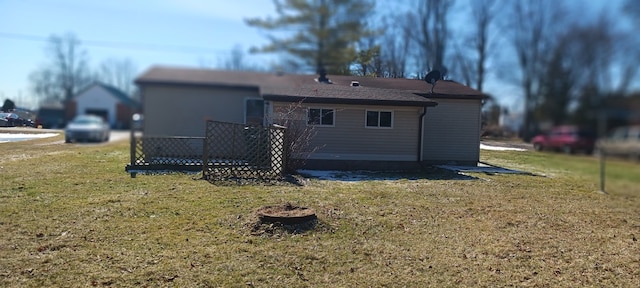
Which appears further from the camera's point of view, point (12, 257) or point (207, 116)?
point (12, 257)

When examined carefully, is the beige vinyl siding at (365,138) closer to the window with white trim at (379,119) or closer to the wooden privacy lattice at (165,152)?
the window with white trim at (379,119)

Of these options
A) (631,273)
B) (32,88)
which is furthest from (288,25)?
(631,273)

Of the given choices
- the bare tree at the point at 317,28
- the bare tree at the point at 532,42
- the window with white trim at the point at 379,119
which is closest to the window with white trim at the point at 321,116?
the window with white trim at the point at 379,119

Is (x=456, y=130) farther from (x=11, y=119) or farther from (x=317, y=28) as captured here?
(x=11, y=119)

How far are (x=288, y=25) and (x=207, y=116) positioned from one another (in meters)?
1.02

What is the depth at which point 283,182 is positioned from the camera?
26.9 ft

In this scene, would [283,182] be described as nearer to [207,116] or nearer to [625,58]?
[207,116]

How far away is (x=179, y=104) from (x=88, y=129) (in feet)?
2.23

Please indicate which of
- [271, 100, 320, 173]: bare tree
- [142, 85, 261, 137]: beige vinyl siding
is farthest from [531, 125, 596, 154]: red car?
[271, 100, 320, 173]: bare tree

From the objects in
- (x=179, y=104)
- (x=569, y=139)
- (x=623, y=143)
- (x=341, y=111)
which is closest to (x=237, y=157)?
(x=341, y=111)

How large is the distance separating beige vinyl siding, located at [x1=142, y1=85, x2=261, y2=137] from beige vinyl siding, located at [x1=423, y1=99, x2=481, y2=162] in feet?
8.79

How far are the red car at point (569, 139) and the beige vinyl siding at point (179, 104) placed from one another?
75.4 inches

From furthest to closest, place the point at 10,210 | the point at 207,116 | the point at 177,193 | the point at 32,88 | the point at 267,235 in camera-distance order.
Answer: the point at 177,193
the point at 10,210
the point at 267,235
the point at 207,116
the point at 32,88

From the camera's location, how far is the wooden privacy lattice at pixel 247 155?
705 cm
